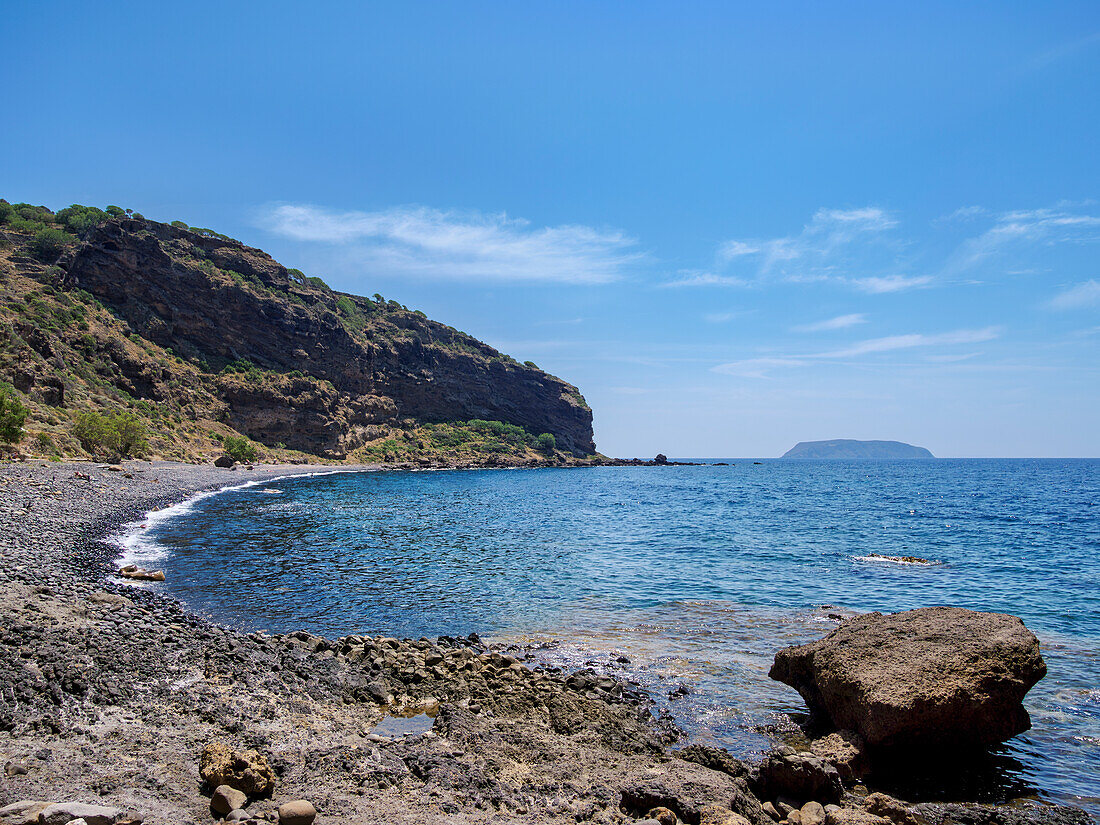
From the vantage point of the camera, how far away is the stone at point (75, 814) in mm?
4672

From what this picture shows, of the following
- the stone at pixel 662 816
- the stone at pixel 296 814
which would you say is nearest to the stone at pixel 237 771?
the stone at pixel 296 814

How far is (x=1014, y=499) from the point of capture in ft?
207

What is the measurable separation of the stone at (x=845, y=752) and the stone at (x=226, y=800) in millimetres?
7480

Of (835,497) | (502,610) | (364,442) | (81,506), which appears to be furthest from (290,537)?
(364,442)

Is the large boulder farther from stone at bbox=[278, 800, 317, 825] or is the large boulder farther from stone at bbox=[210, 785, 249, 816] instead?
stone at bbox=[210, 785, 249, 816]

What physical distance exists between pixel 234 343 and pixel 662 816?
121m

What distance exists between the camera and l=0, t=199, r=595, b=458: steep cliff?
3278 inches

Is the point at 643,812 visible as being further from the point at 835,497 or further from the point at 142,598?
the point at 835,497

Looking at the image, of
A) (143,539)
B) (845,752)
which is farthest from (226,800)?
(143,539)

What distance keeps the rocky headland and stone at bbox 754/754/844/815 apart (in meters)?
0.02

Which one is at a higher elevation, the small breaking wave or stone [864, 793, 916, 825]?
stone [864, 793, 916, 825]

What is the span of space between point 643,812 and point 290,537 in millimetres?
25601

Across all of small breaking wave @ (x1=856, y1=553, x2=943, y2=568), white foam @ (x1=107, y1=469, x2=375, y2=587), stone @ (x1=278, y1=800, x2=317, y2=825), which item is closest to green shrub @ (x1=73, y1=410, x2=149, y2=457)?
white foam @ (x1=107, y1=469, x2=375, y2=587)

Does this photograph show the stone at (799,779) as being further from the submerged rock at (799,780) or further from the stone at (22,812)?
the stone at (22,812)
